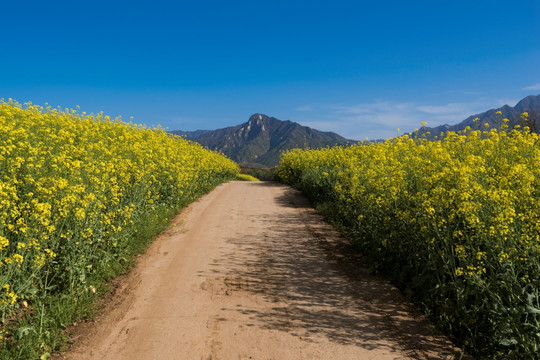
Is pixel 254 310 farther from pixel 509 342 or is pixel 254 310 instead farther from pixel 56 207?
pixel 56 207

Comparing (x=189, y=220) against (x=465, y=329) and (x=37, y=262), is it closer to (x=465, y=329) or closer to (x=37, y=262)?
(x=37, y=262)

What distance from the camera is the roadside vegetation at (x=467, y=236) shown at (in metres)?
3.76

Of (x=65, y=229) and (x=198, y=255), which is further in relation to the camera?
(x=198, y=255)

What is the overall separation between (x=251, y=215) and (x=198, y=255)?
4.45 meters

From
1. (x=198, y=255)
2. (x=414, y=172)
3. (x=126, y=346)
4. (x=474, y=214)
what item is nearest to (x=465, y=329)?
(x=474, y=214)

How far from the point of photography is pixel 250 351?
4.05 m

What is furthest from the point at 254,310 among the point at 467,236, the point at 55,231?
the point at 55,231

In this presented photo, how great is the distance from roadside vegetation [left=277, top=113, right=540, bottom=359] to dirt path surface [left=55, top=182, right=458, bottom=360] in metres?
0.44

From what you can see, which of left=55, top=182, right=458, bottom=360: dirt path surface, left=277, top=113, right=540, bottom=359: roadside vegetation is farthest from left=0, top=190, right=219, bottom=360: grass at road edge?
left=277, top=113, right=540, bottom=359: roadside vegetation

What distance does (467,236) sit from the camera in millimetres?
4180

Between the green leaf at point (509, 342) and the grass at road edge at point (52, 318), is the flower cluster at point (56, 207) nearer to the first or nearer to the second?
the grass at road edge at point (52, 318)

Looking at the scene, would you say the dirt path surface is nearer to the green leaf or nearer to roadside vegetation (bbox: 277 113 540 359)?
roadside vegetation (bbox: 277 113 540 359)

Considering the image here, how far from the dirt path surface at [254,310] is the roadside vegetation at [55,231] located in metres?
0.40

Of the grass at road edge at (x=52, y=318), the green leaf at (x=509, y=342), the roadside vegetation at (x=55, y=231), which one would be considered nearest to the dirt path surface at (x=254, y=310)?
the grass at road edge at (x=52, y=318)
